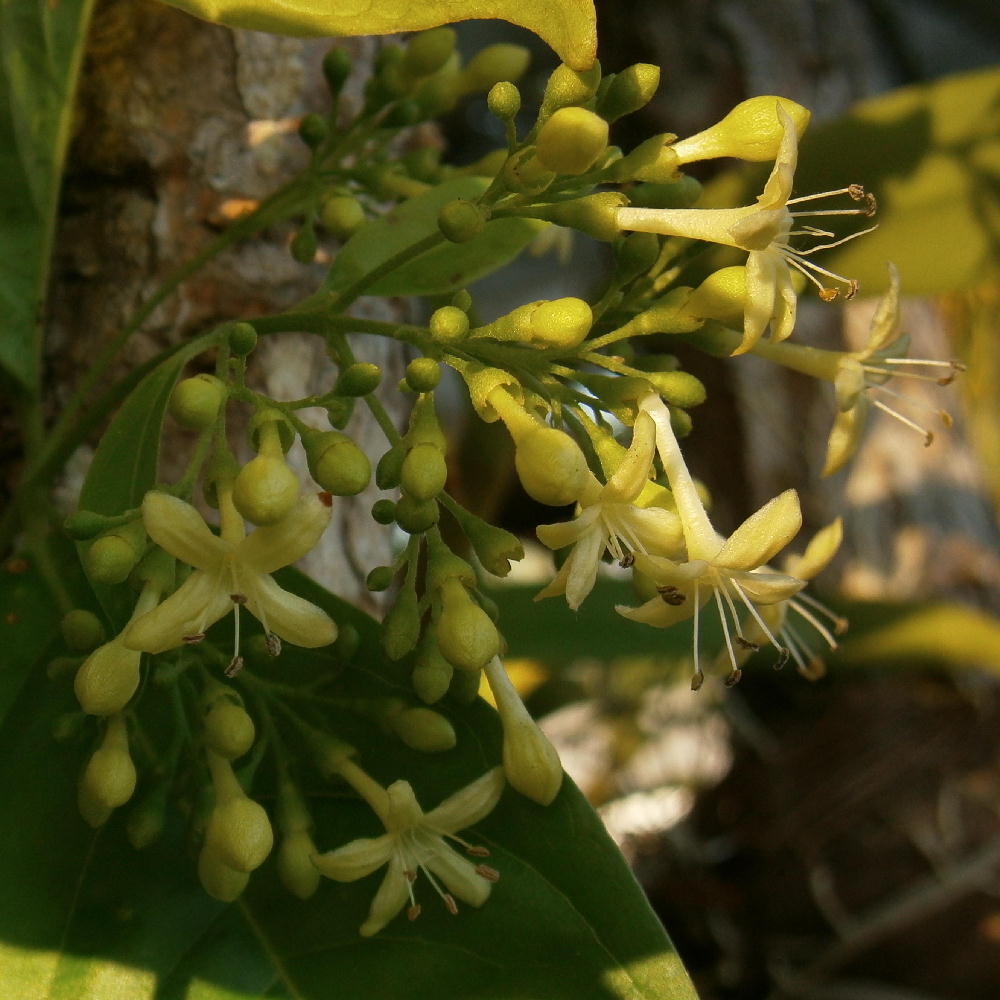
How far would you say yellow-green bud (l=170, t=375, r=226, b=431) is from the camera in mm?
725

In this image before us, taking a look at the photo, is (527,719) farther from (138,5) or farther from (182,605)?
(138,5)

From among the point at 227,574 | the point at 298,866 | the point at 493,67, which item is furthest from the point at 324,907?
the point at 493,67

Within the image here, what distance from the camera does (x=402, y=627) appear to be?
80 centimetres

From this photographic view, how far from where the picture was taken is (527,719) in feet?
2.69

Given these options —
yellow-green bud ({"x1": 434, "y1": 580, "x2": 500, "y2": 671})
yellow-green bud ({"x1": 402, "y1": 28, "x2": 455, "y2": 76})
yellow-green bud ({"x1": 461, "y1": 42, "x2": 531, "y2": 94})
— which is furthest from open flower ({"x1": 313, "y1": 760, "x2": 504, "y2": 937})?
yellow-green bud ({"x1": 461, "y1": 42, "x2": 531, "y2": 94})

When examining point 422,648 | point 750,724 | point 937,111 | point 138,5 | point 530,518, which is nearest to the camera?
point 422,648

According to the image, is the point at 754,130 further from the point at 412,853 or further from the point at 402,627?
the point at 412,853

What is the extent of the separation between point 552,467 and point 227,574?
213mm

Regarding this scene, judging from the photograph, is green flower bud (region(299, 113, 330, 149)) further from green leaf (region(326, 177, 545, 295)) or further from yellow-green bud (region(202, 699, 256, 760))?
yellow-green bud (region(202, 699, 256, 760))

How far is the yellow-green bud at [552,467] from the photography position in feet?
2.25

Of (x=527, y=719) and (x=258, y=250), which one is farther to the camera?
(x=258, y=250)

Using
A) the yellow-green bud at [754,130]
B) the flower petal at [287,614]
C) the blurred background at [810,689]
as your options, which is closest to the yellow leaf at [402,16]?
the yellow-green bud at [754,130]

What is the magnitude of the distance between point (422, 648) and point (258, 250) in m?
0.54

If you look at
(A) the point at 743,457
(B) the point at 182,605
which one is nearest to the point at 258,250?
(B) the point at 182,605
